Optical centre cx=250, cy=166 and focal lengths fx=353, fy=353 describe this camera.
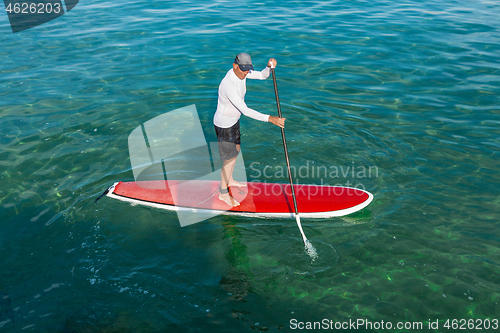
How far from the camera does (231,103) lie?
17.9ft

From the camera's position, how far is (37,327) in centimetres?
436

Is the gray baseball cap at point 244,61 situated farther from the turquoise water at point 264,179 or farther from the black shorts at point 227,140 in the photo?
the turquoise water at point 264,179

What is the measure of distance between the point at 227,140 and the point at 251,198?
1231mm

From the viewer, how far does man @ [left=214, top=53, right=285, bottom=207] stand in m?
5.20

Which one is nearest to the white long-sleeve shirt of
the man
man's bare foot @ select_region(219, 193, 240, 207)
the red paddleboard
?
the man

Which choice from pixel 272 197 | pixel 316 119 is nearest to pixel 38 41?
pixel 316 119

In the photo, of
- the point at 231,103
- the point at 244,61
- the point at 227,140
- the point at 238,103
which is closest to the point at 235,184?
the point at 227,140

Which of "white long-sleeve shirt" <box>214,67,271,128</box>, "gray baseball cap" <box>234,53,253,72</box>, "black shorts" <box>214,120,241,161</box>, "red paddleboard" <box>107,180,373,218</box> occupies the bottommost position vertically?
"red paddleboard" <box>107,180,373,218</box>

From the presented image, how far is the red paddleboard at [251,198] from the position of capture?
6129 millimetres

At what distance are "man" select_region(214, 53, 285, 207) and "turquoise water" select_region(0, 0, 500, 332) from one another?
3.01 feet

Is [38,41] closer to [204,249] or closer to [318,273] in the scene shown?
[204,249]

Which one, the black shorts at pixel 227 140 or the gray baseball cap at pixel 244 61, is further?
the black shorts at pixel 227 140

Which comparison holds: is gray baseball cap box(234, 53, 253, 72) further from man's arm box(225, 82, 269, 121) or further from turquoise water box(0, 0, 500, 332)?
turquoise water box(0, 0, 500, 332)

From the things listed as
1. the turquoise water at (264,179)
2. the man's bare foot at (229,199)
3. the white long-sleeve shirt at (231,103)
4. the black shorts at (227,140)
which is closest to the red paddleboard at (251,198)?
the man's bare foot at (229,199)
